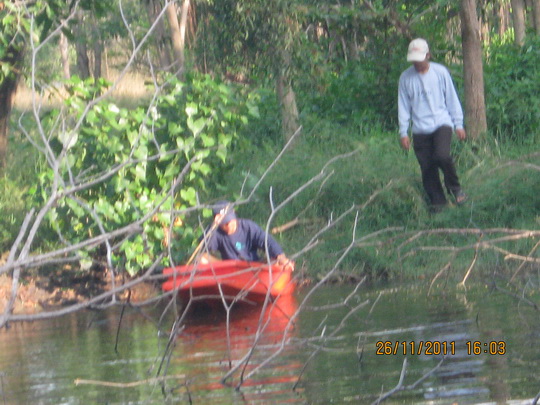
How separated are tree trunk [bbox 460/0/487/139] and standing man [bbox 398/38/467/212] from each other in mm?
2351

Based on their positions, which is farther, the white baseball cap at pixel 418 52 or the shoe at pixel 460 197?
the shoe at pixel 460 197

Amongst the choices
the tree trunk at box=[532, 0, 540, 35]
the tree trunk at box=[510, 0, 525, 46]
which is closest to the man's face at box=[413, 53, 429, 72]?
the tree trunk at box=[532, 0, 540, 35]

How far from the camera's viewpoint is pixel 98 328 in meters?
10.3

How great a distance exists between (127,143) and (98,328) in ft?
7.49

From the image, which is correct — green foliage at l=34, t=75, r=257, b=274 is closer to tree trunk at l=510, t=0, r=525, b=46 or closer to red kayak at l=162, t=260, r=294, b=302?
red kayak at l=162, t=260, r=294, b=302

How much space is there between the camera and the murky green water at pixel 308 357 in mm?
6281

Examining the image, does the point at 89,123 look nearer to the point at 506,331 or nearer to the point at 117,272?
the point at 117,272

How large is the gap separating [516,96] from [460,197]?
401cm

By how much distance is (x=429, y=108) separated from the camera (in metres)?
11.6

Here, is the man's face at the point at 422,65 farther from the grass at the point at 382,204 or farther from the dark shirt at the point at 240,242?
the dark shirt at the point at 240,242

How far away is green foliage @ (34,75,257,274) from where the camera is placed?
36.5 feet

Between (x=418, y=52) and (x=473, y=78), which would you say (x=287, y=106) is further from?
(x=418, y=52)
